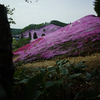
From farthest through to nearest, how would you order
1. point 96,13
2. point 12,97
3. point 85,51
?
point 96,13 → point 85,51 → point 12,97

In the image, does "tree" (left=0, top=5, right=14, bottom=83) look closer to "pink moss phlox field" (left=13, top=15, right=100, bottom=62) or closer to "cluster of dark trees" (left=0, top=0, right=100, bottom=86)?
"cluster of dark trees" (left=0, top=0, right=100, bottom=86)

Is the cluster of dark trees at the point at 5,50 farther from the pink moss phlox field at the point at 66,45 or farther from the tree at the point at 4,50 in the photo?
the pink moss phlox field at the point at 66,45

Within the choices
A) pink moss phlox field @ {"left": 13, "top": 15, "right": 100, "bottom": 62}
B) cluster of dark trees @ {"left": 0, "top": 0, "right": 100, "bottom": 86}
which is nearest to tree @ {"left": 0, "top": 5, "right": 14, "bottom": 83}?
cluster of dark trees @ {"left": 0, "top": 0, "right": 100, "bottom": 86}

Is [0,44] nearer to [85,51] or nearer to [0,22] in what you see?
[0,22]

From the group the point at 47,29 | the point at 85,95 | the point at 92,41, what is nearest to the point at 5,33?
the point at 85,95

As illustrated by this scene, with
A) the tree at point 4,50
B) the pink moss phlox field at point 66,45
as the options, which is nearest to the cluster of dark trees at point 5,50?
the tree at point 4,50

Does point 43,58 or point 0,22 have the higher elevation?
point 0,22

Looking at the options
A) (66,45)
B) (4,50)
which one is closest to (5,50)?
(4,50)

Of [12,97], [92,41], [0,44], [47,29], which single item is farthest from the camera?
[47,29]

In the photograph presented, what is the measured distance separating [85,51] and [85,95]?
536 cm

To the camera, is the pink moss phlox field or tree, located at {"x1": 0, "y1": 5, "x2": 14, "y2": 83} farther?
the pink moss phlox field

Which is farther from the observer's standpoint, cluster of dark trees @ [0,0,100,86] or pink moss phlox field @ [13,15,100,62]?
pink moss phlox field @ [13,15,100,62]

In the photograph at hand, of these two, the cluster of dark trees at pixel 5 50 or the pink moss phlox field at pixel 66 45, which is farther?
the pink moss phlox field at pixel 66 45

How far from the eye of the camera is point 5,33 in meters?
0.85
